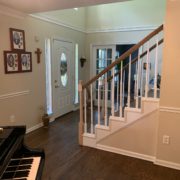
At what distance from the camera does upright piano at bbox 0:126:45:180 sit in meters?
1.36

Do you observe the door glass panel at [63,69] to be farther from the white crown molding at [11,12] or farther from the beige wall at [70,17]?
the white crown molding at [11,12]

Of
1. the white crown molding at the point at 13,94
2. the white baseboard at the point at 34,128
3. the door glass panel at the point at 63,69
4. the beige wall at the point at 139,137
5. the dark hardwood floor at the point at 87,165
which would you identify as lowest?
the dark hardwood floor at the point at 87,165

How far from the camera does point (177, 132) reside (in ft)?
8.53

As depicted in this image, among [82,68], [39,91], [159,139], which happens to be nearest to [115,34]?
[82,68]

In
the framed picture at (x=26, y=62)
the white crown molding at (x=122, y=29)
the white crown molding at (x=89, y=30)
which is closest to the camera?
the framed picture at (x=26, y=62)

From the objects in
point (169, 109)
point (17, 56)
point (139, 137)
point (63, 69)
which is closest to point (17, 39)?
point (17, 56)

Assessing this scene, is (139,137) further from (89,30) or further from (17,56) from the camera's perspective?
(89,30)

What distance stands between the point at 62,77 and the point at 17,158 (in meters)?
3.64

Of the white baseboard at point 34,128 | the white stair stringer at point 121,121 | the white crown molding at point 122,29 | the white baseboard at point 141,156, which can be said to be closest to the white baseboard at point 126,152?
the white baseboard at point 141,156

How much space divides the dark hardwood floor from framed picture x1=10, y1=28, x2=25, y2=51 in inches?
70.3

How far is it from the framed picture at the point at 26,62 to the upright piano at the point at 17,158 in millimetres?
2258

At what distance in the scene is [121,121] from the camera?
3.01 meters

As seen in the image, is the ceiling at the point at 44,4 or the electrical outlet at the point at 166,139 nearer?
the electrical outlet at the point at 166,139

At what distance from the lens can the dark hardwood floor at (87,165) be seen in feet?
8.20
